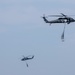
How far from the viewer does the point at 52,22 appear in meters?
103

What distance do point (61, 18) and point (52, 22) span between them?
3722 mm

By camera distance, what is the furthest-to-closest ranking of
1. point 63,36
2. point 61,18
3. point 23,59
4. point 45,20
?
point 23,59, point 45,20, point 61,18, point 63,36

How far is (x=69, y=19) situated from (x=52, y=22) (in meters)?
4.51

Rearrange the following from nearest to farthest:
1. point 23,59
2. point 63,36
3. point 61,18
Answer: point 63,36, point 61,18, point 23,59

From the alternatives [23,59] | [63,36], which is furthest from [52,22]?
[23,59]

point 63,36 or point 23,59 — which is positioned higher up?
point 63,36

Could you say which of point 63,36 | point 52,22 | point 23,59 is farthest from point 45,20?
point 23,59

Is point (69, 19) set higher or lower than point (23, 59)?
higher

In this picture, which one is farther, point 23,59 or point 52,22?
point 23,59

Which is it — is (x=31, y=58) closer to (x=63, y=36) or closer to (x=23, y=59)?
(x=23, y=59)

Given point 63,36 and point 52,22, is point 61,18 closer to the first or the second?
point 52,22

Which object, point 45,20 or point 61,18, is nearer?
point 61,18

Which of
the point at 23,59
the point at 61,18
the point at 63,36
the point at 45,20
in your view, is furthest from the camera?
the point at 23,59

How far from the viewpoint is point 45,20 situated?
10881 centimetres
